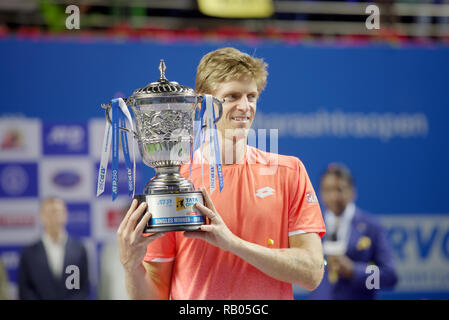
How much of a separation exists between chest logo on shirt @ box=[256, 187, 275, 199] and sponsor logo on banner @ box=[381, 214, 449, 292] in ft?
2.65

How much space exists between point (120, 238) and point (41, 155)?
1452 mm

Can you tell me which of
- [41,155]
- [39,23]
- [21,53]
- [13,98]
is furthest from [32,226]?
[39,23]

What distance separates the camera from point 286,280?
64.5 inches

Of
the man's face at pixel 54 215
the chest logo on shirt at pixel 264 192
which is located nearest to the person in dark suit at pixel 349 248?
the chest logo on shirt at pixel 264 192

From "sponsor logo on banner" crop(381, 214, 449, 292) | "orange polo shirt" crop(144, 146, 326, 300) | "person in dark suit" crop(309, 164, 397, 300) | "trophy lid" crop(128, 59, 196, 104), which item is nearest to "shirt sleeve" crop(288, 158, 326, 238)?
"orange polo shirt" crop(144, 146, 326, 300)

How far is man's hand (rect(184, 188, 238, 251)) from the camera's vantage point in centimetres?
147

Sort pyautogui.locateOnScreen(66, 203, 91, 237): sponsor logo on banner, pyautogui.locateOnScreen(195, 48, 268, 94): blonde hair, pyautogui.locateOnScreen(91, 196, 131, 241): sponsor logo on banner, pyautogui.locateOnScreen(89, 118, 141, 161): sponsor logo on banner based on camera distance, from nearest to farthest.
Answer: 1. pyautogui.locateOnScreen(195, 48, 268, 94): blonde hair
2. pyautogui.locateOnScreen(89, 118, 141, 161): sponsor logo on banner
3. pyautogui.locateOnScreen(91, 196, 131, 241): sponsor logo on banner
4. pyautogui.locateOnScreen(66, 203, 91, 237): sponsor logo on banner

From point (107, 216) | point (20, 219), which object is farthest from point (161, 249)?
point (20, 219)

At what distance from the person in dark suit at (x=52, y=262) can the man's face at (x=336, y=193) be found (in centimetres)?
87

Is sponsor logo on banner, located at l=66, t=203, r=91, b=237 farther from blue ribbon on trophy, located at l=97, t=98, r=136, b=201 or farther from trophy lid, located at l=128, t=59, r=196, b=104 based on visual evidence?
trophy lid, located at l=128, t=59, r=196, b=104

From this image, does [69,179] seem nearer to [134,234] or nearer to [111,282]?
[111,282]

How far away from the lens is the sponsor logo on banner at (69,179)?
240cm

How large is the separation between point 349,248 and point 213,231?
973 millimetres

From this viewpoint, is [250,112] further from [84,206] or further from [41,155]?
A: [41,155]
